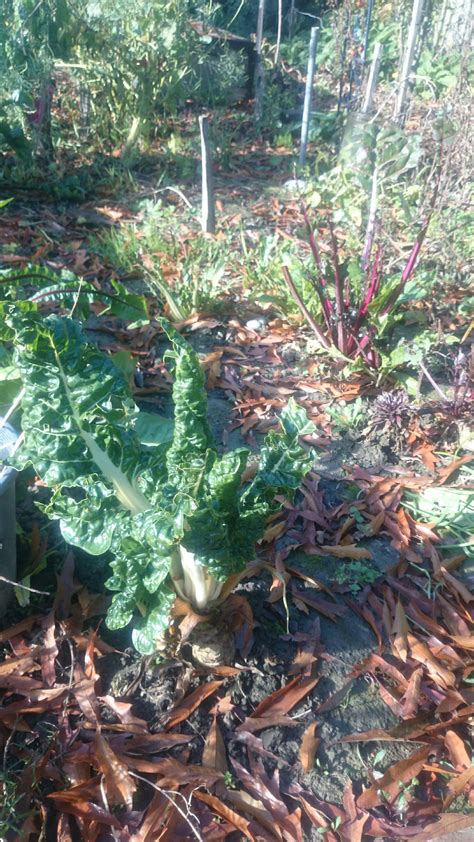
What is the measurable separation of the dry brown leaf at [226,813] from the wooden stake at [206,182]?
3.38m

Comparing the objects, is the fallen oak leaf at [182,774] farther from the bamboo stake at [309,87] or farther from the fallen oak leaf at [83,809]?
the bamboo stake at [309,87]

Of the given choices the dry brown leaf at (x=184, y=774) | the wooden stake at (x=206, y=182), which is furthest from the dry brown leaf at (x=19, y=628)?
the wooden stake at (x=206, y=182)

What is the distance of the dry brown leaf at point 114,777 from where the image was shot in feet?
5.25

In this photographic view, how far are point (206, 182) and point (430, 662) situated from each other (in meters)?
3.11

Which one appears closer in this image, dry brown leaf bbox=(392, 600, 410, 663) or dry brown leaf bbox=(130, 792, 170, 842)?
dry brown leaf bbox=(130, 792, 170, 842)

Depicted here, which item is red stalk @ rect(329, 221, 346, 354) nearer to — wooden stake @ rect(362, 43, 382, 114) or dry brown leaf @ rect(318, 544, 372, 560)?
dry brown leaf @ rect(318, 544, 372, 560)

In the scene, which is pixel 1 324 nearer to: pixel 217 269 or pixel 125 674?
pixel 125 674

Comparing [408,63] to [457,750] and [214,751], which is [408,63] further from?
[214,751]

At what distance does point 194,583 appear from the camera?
1701 mm

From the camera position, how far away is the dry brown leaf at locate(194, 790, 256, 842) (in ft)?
5.11

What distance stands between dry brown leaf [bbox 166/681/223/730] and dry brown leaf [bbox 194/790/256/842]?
0.62 feet

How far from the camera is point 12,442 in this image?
182 cm

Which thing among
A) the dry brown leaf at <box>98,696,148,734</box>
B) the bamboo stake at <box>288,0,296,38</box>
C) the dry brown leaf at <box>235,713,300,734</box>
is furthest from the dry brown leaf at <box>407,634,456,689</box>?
the bamboo stake at <box>288,0,296,38</box>

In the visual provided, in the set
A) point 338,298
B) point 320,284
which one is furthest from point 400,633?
point 320,284
